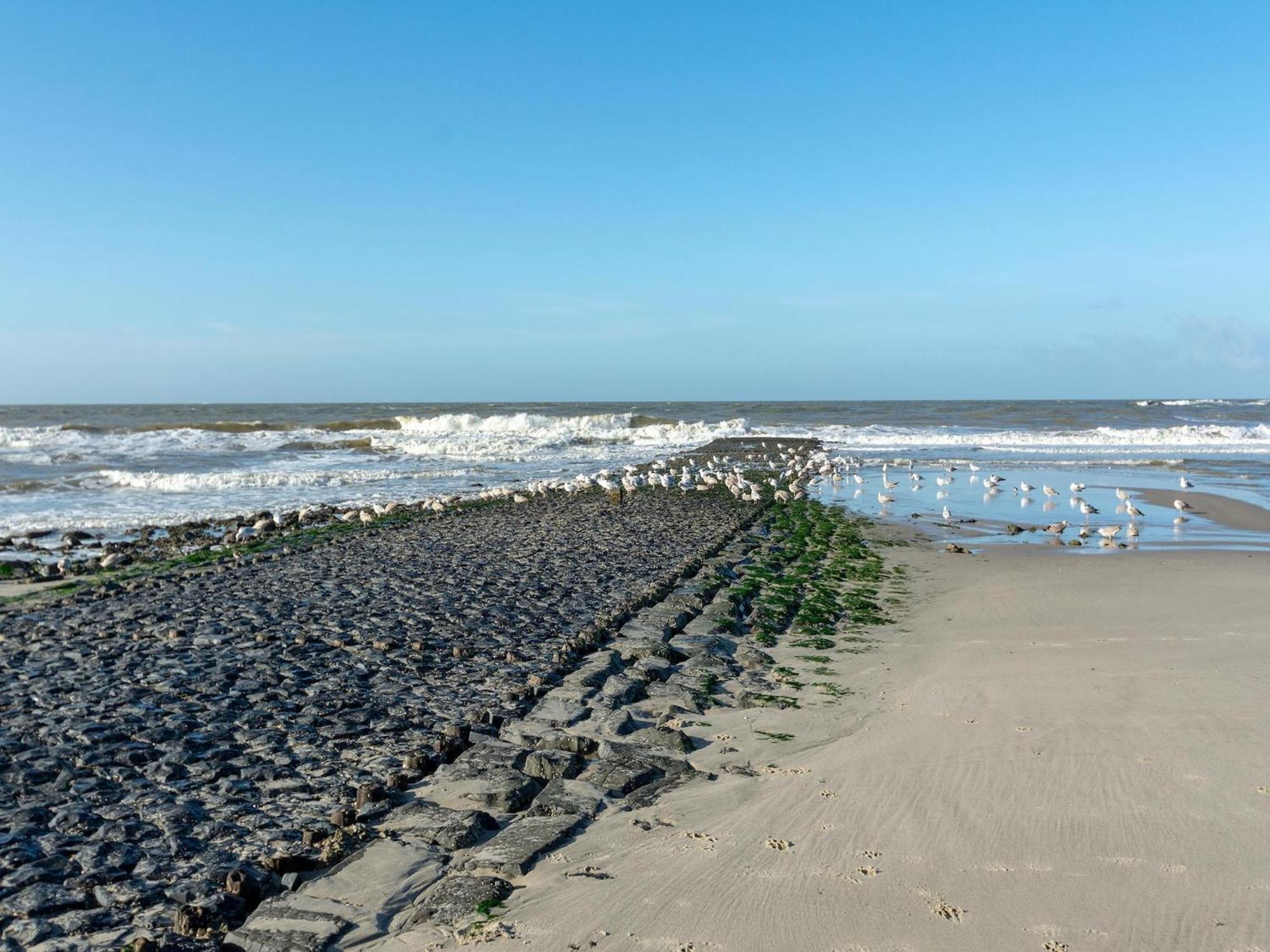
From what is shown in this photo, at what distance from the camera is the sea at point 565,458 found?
17562 millimetres

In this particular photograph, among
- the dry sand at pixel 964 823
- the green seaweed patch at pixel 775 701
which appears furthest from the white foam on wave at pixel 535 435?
the dry sand at pixel 964 823

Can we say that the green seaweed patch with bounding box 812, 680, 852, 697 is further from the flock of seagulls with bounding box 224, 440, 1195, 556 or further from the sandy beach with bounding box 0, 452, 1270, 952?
the flock of seagulls with bounding box 224, 440, 1195, 556

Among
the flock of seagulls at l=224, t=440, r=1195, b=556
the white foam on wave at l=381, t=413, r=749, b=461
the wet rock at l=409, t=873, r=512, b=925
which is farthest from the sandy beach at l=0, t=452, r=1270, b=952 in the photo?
the white foam on wave at l=381, t=413, r=749, b=461

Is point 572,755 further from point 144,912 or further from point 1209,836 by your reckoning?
point 1209,836

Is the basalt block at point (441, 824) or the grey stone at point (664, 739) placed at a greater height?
the grey stone at point (664, 739)

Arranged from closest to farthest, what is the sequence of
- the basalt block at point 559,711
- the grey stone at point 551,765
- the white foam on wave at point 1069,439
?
the grey stone at point 551,765
the basalt block at point 559,711
the white foam on wave at point 1069,439

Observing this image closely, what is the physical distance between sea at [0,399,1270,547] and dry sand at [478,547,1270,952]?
8.03 metres

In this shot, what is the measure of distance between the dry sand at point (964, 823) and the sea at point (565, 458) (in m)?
8.03

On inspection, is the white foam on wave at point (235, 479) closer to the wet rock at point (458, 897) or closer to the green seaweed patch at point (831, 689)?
the green seaweed patch at point (831, 689)

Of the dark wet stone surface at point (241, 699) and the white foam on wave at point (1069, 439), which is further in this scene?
the white foam on wave at point (1069, 439)

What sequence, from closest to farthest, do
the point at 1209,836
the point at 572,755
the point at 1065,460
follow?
the point at 1209,836 < the point at 572,755 < the point at 1065,460

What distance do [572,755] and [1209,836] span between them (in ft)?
9.16

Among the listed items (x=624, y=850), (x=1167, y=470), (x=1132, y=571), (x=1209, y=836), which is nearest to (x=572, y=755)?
(x=624, y=850)

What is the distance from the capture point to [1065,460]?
27891 millimetres
